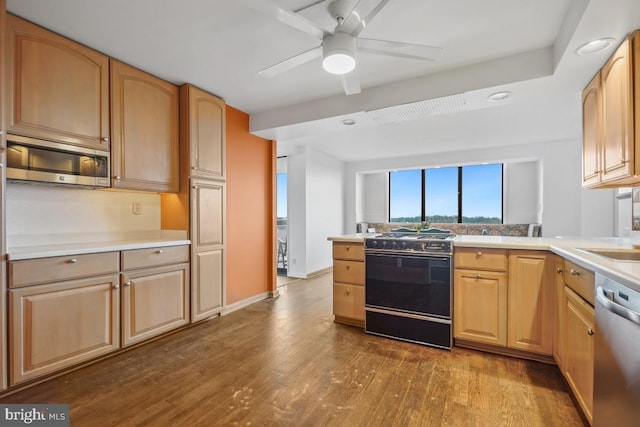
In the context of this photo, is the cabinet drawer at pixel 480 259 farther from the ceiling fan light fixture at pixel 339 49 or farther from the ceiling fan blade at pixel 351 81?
the ceiling fan light fixture at pixel 339 49

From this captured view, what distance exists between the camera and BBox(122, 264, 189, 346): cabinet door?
237 centimetres

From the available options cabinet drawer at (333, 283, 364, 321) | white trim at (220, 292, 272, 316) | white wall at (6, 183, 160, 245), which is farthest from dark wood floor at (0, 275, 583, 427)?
white wall at (6, 183, 160, 245)

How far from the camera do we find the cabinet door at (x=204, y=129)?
2.92 metres

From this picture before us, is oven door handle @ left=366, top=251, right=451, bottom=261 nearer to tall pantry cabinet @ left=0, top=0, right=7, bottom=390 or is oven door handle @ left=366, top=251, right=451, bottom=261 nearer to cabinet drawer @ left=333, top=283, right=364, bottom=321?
cabinet drawer @ left=333, top=283, right=364, bottom=321

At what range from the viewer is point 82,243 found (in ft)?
7.93

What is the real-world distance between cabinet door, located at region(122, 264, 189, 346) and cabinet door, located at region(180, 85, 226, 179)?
101 cm

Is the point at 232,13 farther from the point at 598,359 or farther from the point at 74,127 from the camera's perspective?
the point at 598,359

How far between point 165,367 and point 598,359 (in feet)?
8.51

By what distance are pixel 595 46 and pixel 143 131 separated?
11.1ft

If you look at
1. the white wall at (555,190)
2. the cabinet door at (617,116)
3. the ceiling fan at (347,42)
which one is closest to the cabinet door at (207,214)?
Result: the ceiling fan at (347,42)

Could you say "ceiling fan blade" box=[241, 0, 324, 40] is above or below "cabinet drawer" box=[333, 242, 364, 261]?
above

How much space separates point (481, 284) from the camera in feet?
7.85

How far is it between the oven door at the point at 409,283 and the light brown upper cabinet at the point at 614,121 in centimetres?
120

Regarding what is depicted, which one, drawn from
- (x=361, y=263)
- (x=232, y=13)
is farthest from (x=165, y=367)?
(x=232, y=13)
